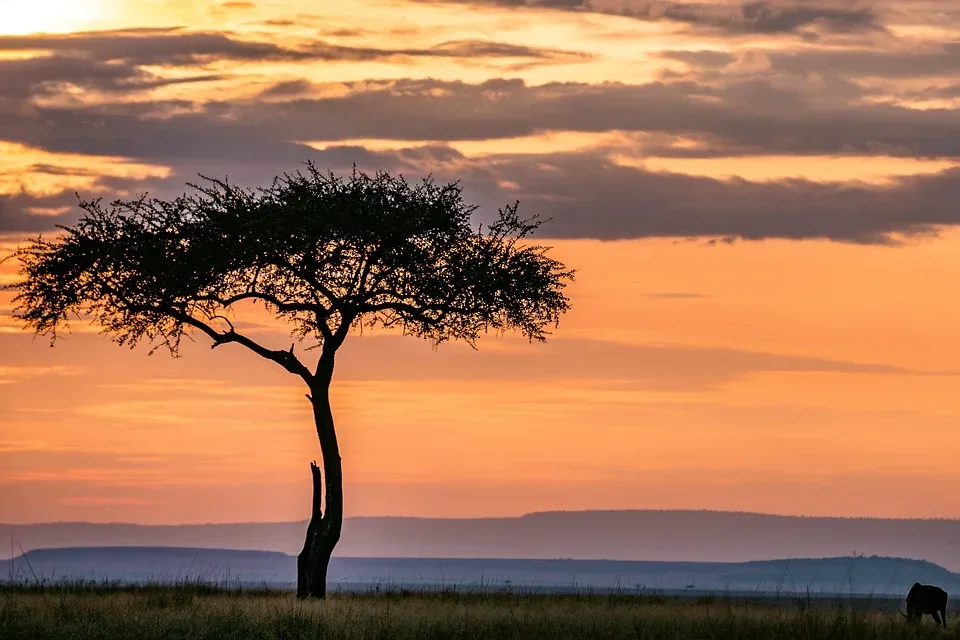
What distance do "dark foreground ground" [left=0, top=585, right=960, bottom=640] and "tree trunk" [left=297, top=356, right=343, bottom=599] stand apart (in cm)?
469

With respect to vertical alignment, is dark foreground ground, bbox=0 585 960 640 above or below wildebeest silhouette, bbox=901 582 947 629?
below

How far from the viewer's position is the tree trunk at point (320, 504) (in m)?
44.7

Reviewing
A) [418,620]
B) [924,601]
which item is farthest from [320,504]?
[924,601]

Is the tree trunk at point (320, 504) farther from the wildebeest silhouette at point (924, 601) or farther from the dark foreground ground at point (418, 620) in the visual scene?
the wildebeest silhouette at point (924, 601)

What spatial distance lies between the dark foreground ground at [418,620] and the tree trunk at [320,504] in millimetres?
4692

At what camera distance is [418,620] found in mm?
33500

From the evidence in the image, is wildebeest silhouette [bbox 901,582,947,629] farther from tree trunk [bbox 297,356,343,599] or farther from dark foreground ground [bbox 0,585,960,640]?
tree trunk [bbox 297,356,343,599]

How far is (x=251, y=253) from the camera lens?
44844mm

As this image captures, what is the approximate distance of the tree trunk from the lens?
147ft

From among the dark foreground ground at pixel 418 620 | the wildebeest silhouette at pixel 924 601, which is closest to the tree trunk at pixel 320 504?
the dark foreground ground at pixel 418 620

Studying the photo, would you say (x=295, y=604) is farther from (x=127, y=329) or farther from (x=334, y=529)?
(x=127, y=329)

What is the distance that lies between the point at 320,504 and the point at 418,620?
12.5m

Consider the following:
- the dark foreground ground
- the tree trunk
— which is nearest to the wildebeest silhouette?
the dark foreground ground

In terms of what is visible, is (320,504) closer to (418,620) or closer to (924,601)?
(418,620)
